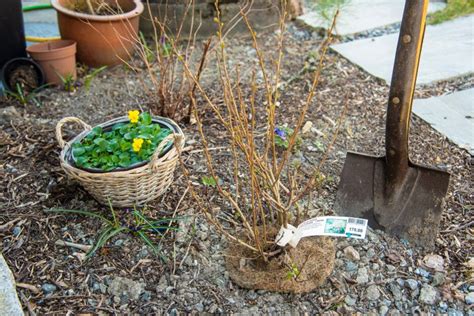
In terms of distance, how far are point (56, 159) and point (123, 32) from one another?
1224 mm

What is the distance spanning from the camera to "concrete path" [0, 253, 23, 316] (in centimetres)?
174

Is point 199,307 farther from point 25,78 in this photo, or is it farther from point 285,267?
point 25,78

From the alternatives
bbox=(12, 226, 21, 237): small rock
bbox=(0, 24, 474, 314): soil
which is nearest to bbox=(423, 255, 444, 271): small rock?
bbox=(0, 24, 474, 314): soil

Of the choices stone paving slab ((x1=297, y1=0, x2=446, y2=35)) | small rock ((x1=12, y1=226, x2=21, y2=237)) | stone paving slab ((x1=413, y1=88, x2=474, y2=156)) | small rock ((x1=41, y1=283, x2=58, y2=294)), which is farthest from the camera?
stone paving slab ((x1=297, y1=0, x2=446, y2=35))

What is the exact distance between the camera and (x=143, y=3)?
13.0ft

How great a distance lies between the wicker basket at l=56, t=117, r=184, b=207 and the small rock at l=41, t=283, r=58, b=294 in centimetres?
40

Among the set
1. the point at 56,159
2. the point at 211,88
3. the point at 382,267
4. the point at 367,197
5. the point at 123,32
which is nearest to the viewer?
the point at 382,267

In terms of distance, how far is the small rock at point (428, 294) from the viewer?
2092mm

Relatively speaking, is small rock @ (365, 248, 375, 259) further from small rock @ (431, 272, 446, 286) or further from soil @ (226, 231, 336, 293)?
small rock @ (431, 272, 446, 286)

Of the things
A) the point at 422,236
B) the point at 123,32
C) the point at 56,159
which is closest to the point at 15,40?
the point at 123,32

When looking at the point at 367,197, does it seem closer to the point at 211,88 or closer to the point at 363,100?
the point at 363,100

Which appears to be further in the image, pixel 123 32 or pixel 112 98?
pixel 123 32

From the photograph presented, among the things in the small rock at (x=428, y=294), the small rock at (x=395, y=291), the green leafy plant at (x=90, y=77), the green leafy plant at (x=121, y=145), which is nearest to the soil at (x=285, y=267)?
the small rock at (x=395, y=291)

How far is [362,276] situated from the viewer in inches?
86.4
